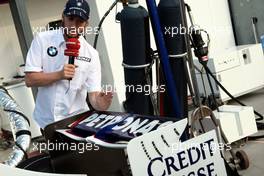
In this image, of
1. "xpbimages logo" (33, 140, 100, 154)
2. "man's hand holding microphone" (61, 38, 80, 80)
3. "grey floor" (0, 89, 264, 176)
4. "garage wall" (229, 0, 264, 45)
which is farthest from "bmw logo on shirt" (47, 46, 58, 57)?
"garage wall" (229, 0, 264, 45)

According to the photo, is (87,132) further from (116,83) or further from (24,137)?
(116,83)

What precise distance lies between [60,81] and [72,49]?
0.21m

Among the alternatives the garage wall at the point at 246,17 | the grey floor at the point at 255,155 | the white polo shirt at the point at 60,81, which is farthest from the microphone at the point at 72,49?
the garage wall at the point at 246,17

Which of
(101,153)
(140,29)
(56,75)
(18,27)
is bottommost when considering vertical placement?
(101,153)

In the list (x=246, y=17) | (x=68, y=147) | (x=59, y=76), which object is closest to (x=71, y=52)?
(x=59, y=76)

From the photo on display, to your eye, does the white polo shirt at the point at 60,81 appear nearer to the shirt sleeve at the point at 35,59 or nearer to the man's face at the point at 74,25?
the shirt sleeve at the point at 35,59

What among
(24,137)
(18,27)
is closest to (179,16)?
(24,137)

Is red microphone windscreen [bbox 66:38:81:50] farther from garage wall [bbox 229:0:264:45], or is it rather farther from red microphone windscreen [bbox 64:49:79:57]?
garage wall [bbox 229:0:264:45]

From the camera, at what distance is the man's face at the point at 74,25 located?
1648 mm

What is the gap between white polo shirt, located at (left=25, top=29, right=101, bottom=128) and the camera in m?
1.76

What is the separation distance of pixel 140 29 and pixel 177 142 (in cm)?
72

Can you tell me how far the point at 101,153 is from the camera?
139cm

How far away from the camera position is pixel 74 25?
65.6 inches

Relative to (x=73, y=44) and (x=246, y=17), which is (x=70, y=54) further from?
(x=246, y=17)
